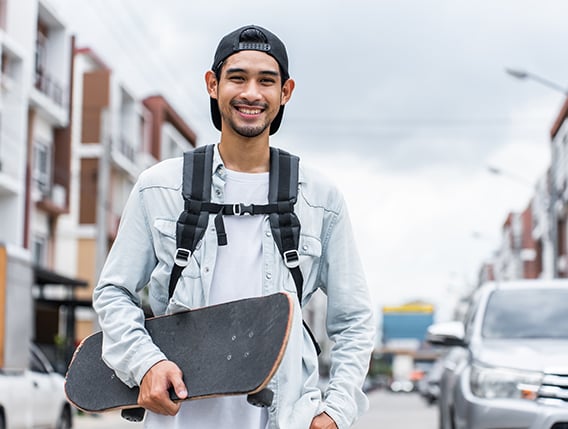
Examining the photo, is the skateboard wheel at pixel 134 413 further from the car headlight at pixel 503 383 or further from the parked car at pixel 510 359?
the car headlight at pixel 503 383

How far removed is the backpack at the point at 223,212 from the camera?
304 centimetres

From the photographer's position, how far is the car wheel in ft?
56.3

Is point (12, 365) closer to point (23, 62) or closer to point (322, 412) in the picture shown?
point (322, 412)

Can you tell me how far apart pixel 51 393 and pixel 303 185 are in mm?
13599

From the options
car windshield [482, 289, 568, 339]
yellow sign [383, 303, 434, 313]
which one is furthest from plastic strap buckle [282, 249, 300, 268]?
yellow sign [383, 303, 434, 313]

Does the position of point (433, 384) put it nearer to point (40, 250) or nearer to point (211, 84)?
point (40, 250)

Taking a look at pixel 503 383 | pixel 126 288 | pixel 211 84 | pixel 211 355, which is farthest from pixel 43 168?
pixel 211 355

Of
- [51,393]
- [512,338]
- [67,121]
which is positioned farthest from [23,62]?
[512,338]

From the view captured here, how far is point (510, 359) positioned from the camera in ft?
26.1

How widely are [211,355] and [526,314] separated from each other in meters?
6.47

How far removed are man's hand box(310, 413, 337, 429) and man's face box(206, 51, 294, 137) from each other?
73 cm

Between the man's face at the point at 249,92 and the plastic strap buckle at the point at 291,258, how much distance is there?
1.05 feet

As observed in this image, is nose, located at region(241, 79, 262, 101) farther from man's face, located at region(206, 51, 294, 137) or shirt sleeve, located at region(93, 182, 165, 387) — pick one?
shirt sleeve, located at region(93, 182, 165, 387)

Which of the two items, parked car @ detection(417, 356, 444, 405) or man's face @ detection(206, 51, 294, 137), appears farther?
parked car @ detection(417, 356, 444, 405)
